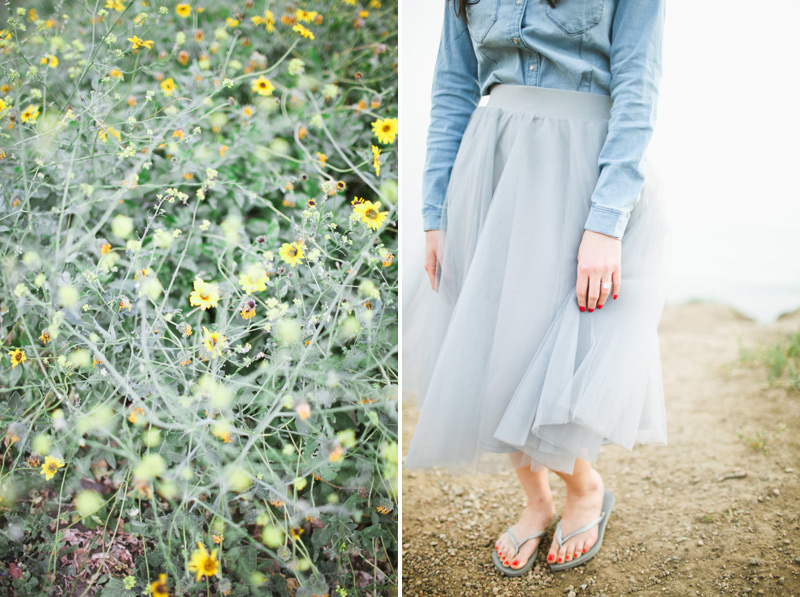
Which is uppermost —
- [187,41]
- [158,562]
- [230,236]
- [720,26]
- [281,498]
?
[720,26]

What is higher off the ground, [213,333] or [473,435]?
[213,333]

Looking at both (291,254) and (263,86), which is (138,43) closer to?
(263,86)

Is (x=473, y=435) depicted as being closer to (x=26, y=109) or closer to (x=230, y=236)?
(x=230, y=236)

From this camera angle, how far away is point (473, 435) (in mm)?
900

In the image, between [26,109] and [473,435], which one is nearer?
[473,435]

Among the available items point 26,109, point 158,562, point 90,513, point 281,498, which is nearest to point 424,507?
point 281,498

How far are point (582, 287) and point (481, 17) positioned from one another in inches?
19.9

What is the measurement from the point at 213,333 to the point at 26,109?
0.67 meters

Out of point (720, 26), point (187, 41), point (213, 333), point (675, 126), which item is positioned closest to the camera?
point (213, 333)

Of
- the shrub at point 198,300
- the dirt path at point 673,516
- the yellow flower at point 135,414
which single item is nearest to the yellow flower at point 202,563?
the shrub at point 198,300

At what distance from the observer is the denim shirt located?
795 mm

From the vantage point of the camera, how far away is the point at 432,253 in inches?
41.1

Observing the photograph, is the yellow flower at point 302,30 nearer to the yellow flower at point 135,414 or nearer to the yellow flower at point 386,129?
the yellow flower at point 386,129

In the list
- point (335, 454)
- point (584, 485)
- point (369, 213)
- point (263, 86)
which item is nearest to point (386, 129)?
point (369, 213)
